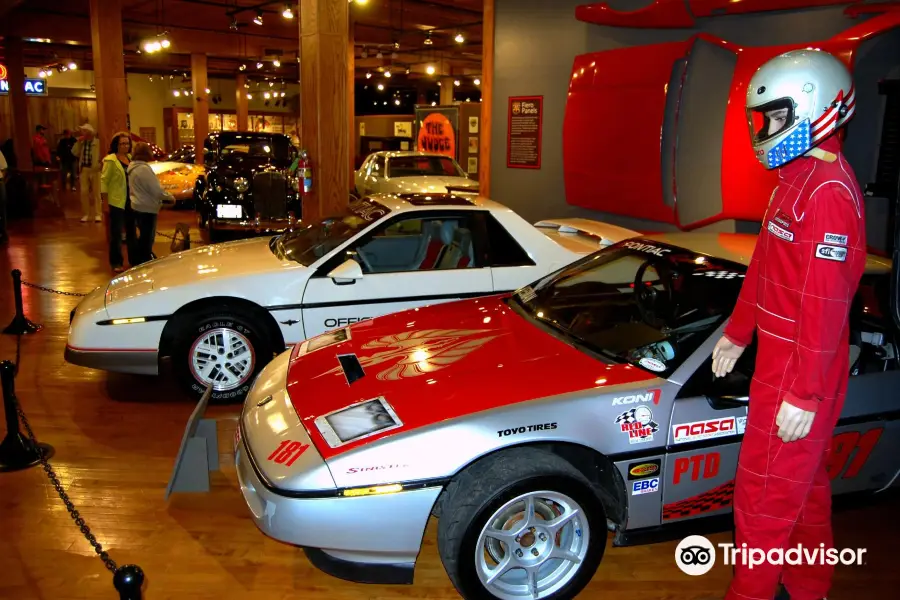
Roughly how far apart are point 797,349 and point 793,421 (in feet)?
0.74

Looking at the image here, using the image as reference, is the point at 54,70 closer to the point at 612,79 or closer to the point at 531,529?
the point at 612,79

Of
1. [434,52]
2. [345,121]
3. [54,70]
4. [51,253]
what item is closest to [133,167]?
[345,121]

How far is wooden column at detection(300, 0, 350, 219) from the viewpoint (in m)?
8.01

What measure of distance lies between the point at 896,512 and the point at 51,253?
10.5 meters

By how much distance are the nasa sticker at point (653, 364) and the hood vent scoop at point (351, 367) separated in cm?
113

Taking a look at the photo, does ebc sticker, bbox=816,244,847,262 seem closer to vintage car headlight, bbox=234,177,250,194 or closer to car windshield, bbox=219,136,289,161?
vintage car headlight, bbox=234,177,250,194

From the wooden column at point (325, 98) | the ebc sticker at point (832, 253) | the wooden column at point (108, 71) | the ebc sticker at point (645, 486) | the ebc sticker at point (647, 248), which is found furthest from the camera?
the wooden column at point (108, 71)

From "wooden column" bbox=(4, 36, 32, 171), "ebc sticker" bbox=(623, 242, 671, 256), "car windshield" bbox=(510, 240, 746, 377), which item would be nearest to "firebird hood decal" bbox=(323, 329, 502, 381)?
"car windshield" bbox=(510, 240, 746, 377)

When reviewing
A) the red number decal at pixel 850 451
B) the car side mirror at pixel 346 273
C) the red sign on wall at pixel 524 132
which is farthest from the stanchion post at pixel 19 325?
the red number decal at pixel 850 451

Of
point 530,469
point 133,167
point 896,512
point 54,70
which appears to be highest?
point 54,70

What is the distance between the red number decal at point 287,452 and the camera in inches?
102

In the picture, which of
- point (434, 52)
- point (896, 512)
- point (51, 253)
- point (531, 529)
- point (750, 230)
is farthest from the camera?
point (434, 52)

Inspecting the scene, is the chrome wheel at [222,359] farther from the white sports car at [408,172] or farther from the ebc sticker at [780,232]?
the white sports car at [408,172]

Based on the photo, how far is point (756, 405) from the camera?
7.95 feet
